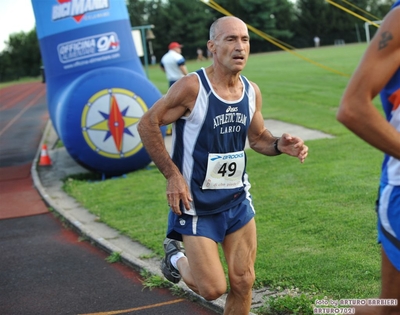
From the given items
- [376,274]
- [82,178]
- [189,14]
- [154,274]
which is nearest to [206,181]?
[376,274]

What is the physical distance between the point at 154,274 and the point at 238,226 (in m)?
2.14

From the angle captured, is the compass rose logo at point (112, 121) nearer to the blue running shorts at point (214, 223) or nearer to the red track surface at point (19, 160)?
the red track surface at point (19, 160)

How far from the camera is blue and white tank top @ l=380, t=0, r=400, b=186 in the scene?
2.98 metres


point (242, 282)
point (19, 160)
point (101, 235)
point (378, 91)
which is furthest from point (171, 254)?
point (19, 160)

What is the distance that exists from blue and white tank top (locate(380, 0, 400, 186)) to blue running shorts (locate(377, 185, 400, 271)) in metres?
0.04

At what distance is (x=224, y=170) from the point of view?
15.6ft

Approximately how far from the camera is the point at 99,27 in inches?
500

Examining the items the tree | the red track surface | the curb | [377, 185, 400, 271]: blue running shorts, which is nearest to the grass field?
the curb

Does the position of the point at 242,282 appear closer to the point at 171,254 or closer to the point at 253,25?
the point at 171,254

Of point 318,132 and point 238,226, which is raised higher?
point 238,226

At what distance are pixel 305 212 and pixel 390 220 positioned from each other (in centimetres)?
485

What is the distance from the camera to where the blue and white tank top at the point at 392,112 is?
2.98 m

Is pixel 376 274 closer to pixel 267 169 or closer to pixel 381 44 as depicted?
pixel 381 44

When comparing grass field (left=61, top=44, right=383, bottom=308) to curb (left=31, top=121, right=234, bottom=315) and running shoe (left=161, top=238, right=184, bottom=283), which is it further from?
running shoe (left=161, top=238, right=184, bottom=283)
